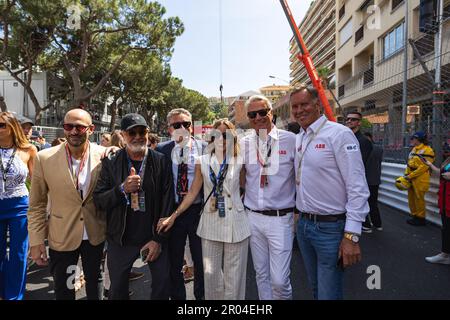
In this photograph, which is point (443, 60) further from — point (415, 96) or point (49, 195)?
point (49, 195)

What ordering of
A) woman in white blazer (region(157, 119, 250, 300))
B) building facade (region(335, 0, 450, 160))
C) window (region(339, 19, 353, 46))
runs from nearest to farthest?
woman in white blazer (region(157, 119, 250, 300)) < building facade (region(335, 0, 450, 160)) < window (region(339, 19, 353, 46))

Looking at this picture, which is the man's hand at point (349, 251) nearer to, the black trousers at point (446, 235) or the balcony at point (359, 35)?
the black trousers at point (446, 235)

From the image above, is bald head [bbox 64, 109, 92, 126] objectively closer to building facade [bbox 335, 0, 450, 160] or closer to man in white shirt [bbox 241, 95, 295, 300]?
man in white shirt [bbox 241, 95, 295, 300]

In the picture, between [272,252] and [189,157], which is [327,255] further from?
[189,157]

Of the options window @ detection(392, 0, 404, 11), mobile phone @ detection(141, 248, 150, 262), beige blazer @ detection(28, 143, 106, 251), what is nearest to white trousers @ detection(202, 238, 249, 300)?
mobile phone @ detection(141, 248, 150, 262)

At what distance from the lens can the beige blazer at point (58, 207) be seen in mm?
2533

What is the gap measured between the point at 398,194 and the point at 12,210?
7.77 m

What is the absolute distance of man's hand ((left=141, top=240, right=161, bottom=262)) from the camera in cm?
252

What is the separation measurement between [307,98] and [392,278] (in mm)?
2697

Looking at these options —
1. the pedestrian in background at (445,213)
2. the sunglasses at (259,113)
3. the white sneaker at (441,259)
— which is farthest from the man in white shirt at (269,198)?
the white sneaker at (441,259)

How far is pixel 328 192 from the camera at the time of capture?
2293mm

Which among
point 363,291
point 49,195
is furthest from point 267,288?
point 49,195

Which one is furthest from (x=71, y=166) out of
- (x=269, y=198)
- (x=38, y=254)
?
(x=269, y=198)

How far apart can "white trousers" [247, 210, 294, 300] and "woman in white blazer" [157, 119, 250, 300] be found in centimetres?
10
